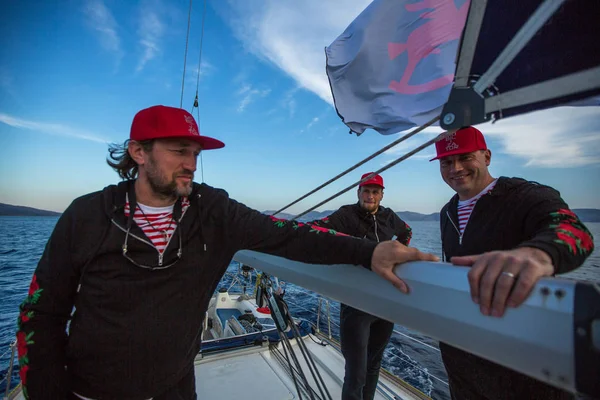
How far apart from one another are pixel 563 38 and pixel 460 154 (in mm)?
1325

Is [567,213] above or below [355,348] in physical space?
above

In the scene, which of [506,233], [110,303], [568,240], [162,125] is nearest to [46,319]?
[110,303]

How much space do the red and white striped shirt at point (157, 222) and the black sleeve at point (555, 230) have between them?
1.64 metres

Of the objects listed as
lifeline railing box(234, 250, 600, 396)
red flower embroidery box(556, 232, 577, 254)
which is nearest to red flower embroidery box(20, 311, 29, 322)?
lifeline railing box(234, 250, 600, 396)

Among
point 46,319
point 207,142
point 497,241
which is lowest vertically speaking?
point 46,319

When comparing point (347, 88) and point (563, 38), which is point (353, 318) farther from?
point (347, 88)

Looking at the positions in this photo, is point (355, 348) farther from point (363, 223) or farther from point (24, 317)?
point (24, 317)

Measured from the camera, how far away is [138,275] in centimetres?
163

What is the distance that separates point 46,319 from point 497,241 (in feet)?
8.42

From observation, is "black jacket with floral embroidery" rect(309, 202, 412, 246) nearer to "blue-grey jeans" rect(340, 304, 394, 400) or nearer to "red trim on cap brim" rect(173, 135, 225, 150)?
"blue-grey jeans" rect(340, 304, 394, 400)

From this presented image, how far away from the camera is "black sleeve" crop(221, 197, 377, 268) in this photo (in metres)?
1.36

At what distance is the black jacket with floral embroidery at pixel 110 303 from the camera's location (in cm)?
159

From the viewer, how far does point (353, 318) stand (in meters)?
3.04

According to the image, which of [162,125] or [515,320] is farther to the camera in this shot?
[162,125]
